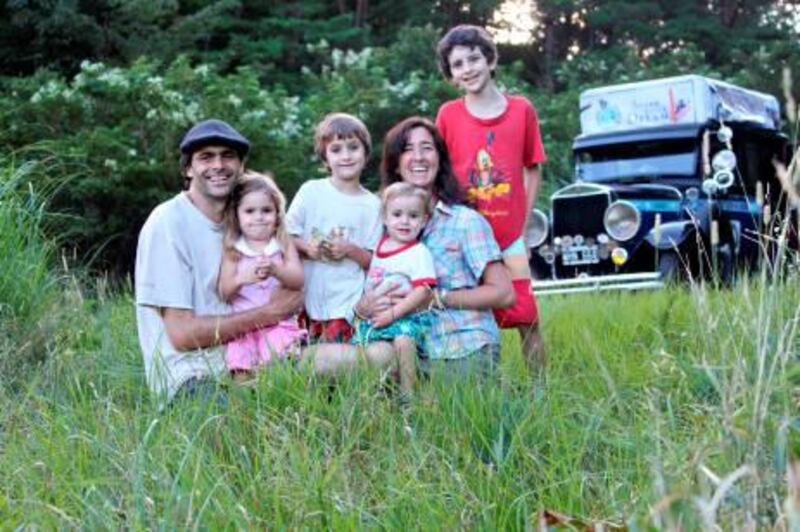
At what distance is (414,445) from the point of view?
2920 mm

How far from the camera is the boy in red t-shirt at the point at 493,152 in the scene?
4.38 meters

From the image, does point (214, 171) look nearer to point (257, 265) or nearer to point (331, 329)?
point (257, 265)

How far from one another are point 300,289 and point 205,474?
1.25m

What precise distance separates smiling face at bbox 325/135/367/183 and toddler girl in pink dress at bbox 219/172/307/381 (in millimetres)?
268

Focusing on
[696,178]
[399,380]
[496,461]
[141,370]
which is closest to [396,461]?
[496,461]

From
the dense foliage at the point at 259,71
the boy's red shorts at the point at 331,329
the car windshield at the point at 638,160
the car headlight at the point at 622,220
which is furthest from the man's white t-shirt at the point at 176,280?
the car windshield at the point at 638,160

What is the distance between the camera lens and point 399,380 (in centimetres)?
375

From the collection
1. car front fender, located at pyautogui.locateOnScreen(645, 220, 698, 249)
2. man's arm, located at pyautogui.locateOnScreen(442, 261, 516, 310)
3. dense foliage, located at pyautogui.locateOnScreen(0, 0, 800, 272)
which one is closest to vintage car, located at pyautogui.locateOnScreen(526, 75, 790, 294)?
car front fender, located at pyautogui.locateOnScreen(645, 220, 698, 249)

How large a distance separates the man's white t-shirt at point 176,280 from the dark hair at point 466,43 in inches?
44.3

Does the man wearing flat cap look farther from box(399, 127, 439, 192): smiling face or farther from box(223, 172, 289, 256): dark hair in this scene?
box(399, 127, 439, 192): smiling face

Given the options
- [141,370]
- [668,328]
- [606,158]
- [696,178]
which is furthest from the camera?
[606,158]

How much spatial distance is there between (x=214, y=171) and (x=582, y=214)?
22.8ft

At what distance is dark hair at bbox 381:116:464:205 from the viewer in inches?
164

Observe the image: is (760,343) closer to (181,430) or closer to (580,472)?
(580,472)
